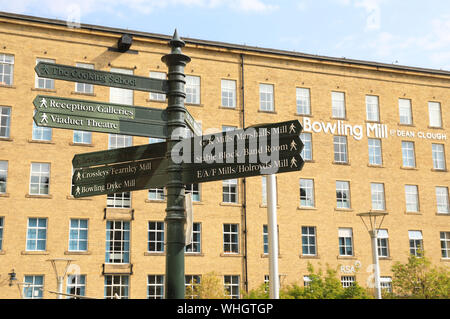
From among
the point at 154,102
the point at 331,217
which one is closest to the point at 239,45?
the point at 154,102

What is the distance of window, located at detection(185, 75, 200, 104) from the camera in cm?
4052

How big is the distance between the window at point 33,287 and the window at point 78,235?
8.91ft

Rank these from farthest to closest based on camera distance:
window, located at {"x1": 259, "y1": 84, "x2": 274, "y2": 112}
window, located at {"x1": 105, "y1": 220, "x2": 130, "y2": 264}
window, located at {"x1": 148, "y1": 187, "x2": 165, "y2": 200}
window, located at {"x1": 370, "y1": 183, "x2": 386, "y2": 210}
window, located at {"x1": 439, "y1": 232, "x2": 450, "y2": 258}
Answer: window, located at {"x1": 439, "y1": 232, "x2": 450, "y2": 258}, window, located at {"x1": 370, "y1": 183, "x2": 386, "y2": 210}, window, located at {"x1": 259, "y1": 84, "x2": 274, "y2": 112}, window, located at {"x1": 148, "y1": 187, "x2": 165, "y2": 200}, window, located at {"x1": 105, "y1": 220, "x2": 130, "y2": 264}

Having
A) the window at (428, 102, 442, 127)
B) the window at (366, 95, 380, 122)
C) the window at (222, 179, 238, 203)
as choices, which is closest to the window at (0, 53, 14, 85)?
the window at (222, 179, 238, 203)

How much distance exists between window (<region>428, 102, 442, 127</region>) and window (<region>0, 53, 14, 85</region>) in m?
34.0

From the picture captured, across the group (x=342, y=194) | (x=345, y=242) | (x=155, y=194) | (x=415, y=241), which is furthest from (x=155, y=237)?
(x=415, y=241)

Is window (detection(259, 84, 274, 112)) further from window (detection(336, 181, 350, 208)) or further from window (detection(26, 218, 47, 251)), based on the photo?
window (detection(26, 218, 47, 251))

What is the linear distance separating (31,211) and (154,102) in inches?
443

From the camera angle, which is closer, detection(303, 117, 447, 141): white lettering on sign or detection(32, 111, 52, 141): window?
detection(32, 111, 52, 141): window

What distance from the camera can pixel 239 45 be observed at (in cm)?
4269

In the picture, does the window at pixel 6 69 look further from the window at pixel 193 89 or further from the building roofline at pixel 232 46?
the window at pixel 193 89

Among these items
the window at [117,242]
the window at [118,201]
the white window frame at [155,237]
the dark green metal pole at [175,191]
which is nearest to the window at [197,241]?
the white window frame at [155,237]
